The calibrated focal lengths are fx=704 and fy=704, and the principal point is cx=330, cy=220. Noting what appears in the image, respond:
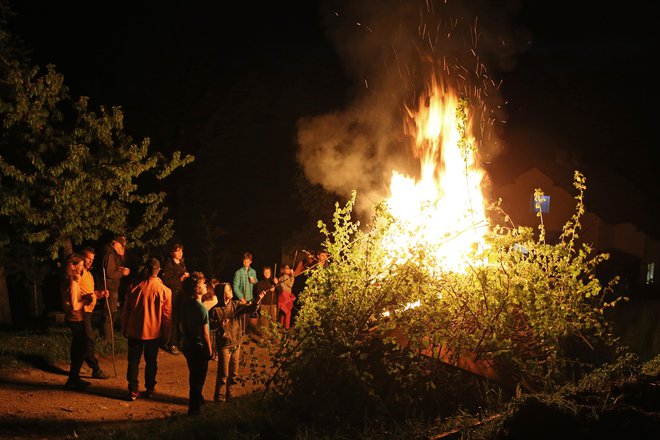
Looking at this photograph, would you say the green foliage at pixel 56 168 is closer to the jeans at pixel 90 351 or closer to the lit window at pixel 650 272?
the jeans at pixel 90 351

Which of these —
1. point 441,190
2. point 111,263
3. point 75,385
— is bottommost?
point 75,385

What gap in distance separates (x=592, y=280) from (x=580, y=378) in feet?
5.68

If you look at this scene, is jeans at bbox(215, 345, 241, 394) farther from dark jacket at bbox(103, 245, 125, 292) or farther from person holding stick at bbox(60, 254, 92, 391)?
dark jacket at bbox(103, 245, 125, 292)

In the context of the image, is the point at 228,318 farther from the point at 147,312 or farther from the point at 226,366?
the point at 147,312

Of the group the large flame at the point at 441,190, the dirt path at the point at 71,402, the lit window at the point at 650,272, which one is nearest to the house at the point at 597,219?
the lit window at the point at 650,272

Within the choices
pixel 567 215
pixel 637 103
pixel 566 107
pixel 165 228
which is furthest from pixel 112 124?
pixel 637 103

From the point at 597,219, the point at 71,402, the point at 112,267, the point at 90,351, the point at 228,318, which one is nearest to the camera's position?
the point at 71,402

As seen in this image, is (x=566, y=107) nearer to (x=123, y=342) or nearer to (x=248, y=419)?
(x=123, y=342)

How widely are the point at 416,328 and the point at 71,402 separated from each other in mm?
4334

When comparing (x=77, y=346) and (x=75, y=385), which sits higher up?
(x=77, y=346)

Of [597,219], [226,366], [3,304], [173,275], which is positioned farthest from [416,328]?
[597,219]

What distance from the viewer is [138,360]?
9000 millimetres

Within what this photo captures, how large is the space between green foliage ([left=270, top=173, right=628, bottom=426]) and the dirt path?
1.01 meters

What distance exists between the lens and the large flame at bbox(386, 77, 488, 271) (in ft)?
26.4
